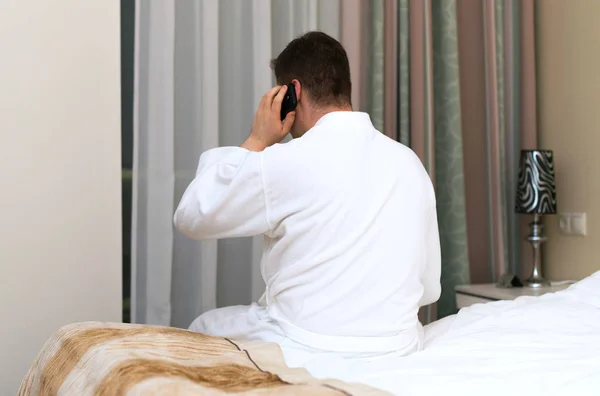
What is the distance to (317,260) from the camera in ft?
4.60

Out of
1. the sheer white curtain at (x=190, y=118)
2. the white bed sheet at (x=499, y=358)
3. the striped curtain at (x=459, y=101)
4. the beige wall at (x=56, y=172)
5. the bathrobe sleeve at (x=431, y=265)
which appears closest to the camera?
the white bed sheet at (x=499, y=358)

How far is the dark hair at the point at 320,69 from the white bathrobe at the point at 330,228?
165mm

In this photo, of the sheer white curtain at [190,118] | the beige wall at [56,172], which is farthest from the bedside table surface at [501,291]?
the beige wall at [56,172]

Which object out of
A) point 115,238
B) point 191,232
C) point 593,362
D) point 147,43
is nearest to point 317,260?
point 191,232

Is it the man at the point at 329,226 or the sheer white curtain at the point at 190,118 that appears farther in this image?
the sheer white curtain at the point at 190,118

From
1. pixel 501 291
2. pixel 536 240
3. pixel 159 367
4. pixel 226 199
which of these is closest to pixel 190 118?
pixel 226 199

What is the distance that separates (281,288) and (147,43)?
1.33 metres

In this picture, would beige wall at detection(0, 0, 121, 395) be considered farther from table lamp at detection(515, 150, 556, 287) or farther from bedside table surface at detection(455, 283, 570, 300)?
table lamp at detection(515, 150, 556, 287)

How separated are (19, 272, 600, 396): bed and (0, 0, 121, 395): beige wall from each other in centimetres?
69

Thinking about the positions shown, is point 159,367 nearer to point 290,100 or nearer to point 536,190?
point 290,100

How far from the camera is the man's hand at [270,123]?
5.64 ft

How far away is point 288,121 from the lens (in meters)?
1.73

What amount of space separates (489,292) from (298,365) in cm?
154

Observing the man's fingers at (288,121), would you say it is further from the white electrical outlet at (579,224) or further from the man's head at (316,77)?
the white electrical outlet at (579,224)
